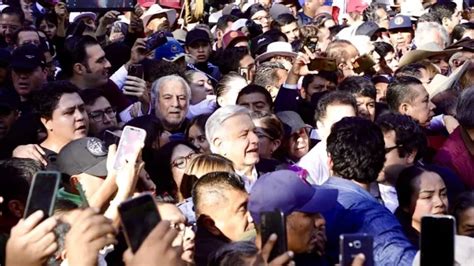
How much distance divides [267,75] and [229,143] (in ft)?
Result: 10.4

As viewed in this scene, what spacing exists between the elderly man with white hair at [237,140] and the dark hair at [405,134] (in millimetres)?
862

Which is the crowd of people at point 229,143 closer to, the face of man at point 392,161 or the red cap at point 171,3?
the face of man at point 392,161

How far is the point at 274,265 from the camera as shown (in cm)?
298

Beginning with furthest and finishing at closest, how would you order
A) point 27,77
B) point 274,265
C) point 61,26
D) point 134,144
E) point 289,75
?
point 61,26 → point 289,75 → point 27,77 → point 134,144 → point 274,265

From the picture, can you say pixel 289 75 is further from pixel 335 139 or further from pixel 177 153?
pixel 335 139

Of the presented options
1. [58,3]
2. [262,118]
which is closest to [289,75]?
[262,118]

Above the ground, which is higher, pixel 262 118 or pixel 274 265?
pixel 274 265

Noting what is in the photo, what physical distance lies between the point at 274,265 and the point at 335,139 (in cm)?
226

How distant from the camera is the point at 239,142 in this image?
6.21m

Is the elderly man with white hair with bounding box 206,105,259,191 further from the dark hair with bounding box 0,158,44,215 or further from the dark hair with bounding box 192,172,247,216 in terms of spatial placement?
the dark hair with bounding box 0,158,44,215

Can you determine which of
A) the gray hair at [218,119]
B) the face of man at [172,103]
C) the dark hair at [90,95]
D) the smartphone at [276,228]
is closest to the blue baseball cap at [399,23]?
the face of man at [172,103]

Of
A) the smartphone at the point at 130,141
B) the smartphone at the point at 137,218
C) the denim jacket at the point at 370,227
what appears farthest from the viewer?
the denim jacket at the point at 370,227

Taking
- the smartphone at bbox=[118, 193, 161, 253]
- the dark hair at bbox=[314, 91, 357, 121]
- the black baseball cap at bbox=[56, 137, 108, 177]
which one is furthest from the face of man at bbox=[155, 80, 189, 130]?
the smartphone at bbox=[118, 193, 161, 253]

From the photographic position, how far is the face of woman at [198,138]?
6957mm
